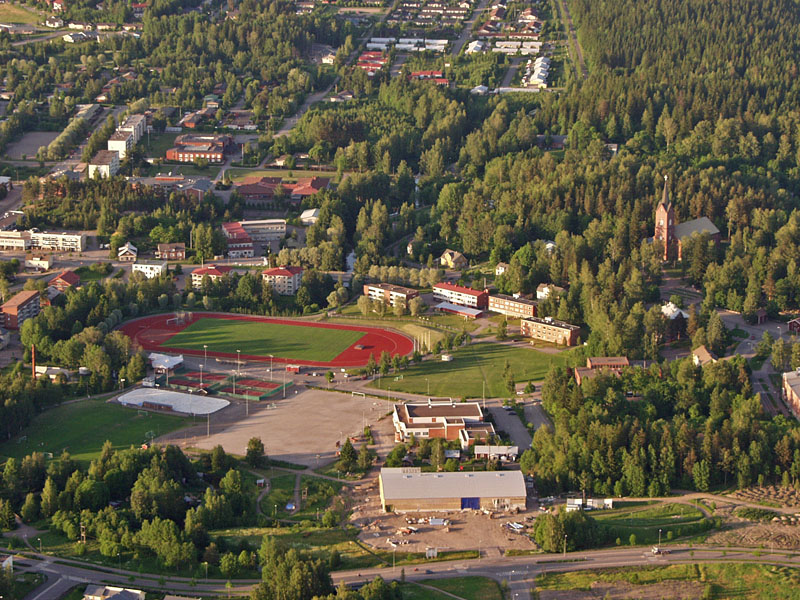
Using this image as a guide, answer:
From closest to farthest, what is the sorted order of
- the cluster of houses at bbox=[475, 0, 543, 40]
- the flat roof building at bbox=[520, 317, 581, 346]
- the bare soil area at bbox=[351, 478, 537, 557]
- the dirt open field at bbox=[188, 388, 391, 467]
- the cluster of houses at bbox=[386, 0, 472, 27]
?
the bare soil area at bbox=[351, 478, 537, 557]
the dirt open field at bbox=[188, 388, 391, 467]
the flat roof building at bbox=[520, 317, 581, 346]
the cluster of houses at bbox=[475, 0, 543, 40]
the cluster of houses at bbox=[386, 0, 472, 27]

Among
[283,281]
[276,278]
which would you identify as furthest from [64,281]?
[283,281]

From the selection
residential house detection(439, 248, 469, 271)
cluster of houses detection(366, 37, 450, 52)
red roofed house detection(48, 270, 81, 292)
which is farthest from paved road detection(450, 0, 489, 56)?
red roofed house detection(48, 270, 81, 292)

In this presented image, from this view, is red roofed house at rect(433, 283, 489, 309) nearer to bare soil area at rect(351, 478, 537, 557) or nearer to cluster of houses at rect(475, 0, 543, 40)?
bare soil area at rect(351, 478, 537, 557)

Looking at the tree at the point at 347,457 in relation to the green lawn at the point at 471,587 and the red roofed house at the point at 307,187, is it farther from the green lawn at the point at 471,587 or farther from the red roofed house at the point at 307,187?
the red roofed house at the point at 307,187

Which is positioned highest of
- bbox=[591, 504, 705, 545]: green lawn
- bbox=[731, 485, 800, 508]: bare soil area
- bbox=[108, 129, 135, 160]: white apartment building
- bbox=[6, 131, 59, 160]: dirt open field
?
bbox=[108, 129, 135, 160]: white apartment building

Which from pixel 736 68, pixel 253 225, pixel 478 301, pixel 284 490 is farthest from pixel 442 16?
pixel 284 490

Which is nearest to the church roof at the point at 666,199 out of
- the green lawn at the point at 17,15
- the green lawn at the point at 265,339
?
the green lawn at the point at 265,339

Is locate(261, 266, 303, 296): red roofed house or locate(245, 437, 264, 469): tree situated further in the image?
locate(261, 266, 303, 296): red roofed house
